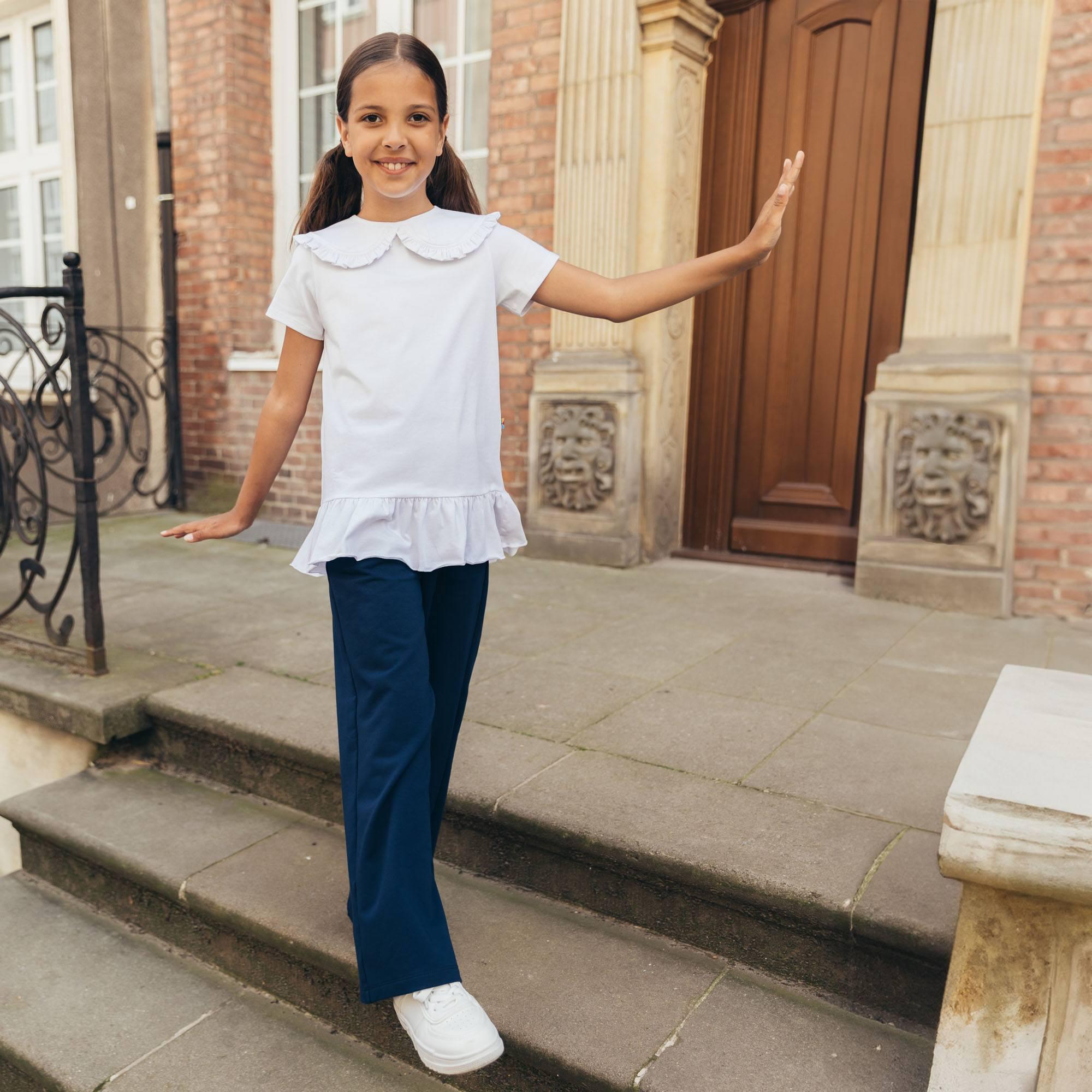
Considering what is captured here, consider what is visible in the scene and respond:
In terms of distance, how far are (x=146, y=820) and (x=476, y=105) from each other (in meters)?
4.33

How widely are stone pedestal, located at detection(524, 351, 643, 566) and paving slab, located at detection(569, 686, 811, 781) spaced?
1906mm

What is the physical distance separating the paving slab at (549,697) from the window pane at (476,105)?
3.43 metres

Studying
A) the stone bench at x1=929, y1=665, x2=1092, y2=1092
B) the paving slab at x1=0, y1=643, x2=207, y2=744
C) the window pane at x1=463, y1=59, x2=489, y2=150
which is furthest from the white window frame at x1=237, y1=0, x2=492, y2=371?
the stone bench at x1=929, y1=665, x2=1092, y2=1092

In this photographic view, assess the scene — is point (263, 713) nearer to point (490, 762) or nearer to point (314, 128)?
point (490, 762)

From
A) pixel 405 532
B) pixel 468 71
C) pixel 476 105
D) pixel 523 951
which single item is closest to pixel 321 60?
pixel 468 71

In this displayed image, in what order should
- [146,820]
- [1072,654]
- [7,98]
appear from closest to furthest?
[146,820] < [1072,654] < [7,98]

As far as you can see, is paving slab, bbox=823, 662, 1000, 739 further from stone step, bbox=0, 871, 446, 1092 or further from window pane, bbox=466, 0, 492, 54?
window pane, bbox=466, 0, 492, 54

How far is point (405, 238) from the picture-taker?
1.70m

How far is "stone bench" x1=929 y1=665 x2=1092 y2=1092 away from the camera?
128cm

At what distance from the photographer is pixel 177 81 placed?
643 cm

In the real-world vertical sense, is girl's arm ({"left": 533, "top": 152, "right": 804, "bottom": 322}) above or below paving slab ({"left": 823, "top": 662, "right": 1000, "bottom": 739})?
above

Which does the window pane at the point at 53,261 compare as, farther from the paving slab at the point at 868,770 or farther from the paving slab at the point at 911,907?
the paving slab at the point at 911,907

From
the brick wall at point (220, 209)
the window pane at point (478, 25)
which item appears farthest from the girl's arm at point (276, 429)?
the brick wall at point (220, 209)

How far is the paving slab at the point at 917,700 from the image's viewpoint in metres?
2.81
